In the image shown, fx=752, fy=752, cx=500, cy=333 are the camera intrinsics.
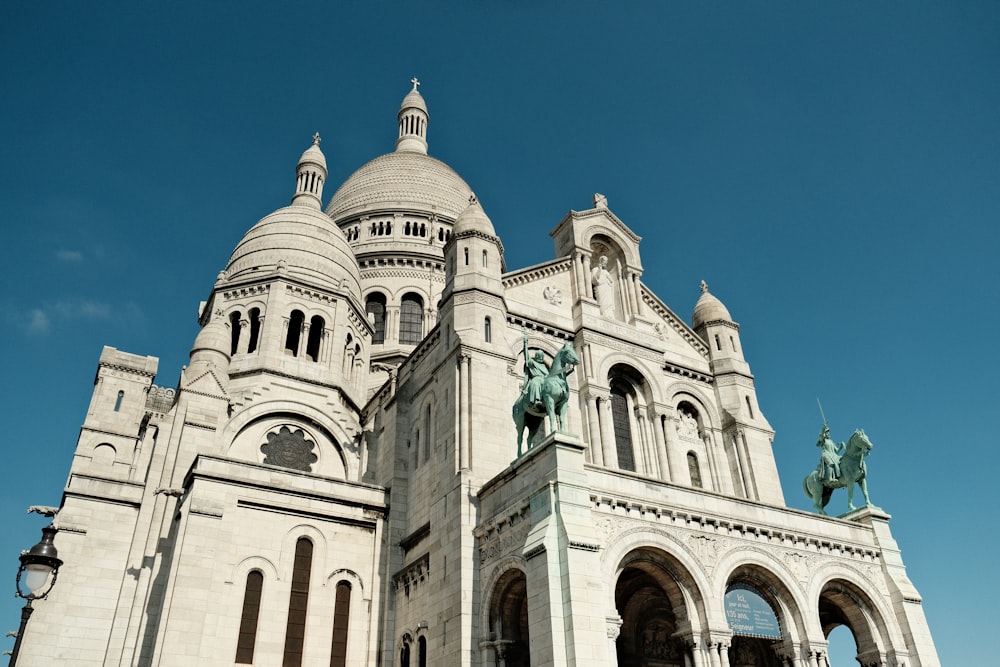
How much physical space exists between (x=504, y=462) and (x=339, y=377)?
13.3m

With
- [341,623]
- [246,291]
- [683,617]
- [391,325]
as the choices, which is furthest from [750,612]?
[391,325]

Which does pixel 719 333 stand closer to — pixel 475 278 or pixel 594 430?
pixel 594 430

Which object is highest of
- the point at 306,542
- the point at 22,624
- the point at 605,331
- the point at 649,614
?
the point at 605,331

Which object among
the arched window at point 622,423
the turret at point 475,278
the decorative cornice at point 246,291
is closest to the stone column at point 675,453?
the arched window at point 622,423

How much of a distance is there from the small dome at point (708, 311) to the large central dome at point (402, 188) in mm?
22182

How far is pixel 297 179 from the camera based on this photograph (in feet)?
164

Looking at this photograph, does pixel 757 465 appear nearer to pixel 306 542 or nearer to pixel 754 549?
pixel 754 549

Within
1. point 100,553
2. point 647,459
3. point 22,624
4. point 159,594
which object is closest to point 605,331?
point 647,459

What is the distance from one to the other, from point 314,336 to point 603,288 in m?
13.9

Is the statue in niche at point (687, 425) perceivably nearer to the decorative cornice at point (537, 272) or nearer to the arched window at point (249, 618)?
the decorative cornice at point (537, 272)

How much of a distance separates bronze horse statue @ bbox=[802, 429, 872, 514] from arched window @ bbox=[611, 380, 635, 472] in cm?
649

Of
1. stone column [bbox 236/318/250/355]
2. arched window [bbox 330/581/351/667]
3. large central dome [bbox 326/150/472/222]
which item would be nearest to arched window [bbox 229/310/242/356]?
stone column [bbox 236/318/250/355]

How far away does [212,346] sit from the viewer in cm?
3222

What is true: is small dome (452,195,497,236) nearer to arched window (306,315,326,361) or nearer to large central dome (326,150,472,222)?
arched window (306,315,326,361)
